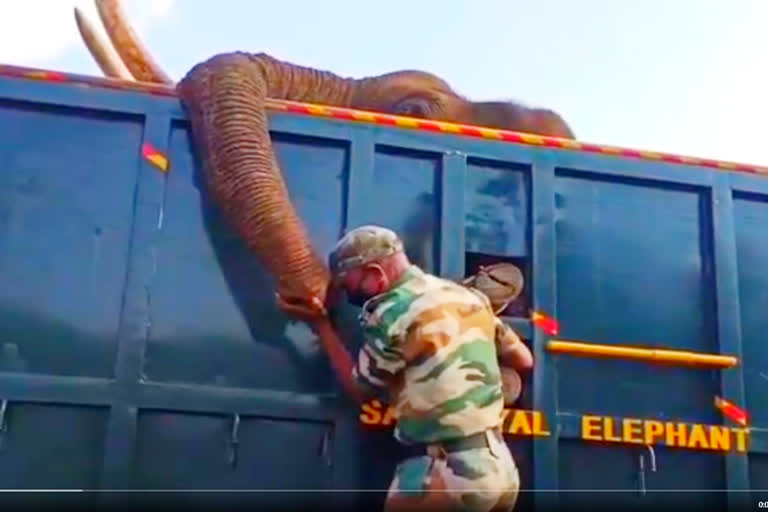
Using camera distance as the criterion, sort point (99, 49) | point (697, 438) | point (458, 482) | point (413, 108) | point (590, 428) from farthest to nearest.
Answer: point (99, 49) → point (413, 108) → point (697, 438) → point (590, 428) → point (458, 482)

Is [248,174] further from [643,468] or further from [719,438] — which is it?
[719,438]

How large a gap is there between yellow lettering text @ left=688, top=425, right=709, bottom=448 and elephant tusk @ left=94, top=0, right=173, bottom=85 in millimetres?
2522

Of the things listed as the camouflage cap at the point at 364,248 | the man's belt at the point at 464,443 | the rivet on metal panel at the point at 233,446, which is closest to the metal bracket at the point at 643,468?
the man's belt at the point at 464,443

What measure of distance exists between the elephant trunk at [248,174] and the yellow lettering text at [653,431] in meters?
1.16

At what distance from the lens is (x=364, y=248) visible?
3.25 metres

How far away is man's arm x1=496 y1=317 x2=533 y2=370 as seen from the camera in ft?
11.4

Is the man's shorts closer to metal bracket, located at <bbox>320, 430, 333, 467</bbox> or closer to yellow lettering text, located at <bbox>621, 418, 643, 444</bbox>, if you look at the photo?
metal bracket, located at <bbox>320, 430, 333, 467</bbox>

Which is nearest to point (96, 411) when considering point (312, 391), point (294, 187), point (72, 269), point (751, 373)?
point (72, 269)

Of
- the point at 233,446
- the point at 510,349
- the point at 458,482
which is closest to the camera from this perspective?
the point at 458,482

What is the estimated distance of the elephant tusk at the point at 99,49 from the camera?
5.08 metres

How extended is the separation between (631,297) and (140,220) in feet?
5.30

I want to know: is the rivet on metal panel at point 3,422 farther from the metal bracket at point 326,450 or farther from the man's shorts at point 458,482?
the man's shorts at point 458,482

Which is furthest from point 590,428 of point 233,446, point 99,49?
point 99,49

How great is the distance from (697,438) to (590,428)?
1.27ft
